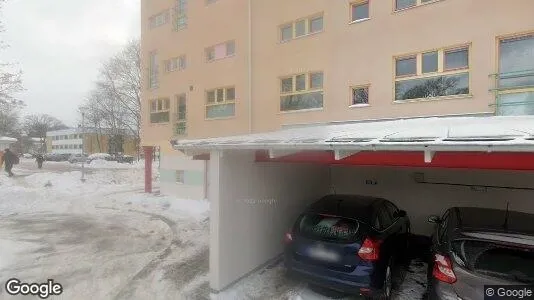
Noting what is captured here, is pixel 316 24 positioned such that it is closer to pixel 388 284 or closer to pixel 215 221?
pixel 215 221

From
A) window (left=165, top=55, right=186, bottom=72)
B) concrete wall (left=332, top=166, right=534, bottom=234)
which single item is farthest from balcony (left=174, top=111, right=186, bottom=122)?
concrete wall (left=332, top=166, right=534, bottom=234)

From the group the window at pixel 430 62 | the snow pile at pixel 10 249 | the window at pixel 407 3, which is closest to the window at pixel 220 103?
the window at pixel 407 3

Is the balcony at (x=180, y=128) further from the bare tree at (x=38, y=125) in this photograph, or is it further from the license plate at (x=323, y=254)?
the bare tree at (x=38, y=125)

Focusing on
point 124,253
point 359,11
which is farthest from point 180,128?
point 359,11

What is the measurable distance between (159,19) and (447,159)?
52.1 ft

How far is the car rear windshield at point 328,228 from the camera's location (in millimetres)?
5105

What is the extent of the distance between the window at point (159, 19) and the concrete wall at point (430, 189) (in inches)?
466

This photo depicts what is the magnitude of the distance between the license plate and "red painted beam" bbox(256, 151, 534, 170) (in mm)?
1610

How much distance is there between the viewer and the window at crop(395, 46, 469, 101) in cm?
797

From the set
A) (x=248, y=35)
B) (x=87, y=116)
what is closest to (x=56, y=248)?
(x=248, y=35)

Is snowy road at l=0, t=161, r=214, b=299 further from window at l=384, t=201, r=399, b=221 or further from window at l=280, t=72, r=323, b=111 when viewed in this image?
window at l=280, t=72, r=323, b=111

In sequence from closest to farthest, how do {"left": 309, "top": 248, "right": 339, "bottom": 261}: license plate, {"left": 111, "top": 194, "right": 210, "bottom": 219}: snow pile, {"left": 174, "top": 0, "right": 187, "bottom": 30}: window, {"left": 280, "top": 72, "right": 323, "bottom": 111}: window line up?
Result: {"left": 309, "top": 248, "right": 339, "bottom": 261}: license plate, {"left": 280, "top": 72, "right": 323, "bottom": 111}: window, {"left": 111, "top": 194, "right": 210, "bottom": 219}: snow pile, {"left": 174, "top": 0, "right": 187, "bottom": 30}: window

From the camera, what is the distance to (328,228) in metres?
5.36

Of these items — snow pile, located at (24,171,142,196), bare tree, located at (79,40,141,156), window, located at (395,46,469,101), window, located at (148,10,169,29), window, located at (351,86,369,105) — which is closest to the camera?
window, located at (395,46,469,101)
